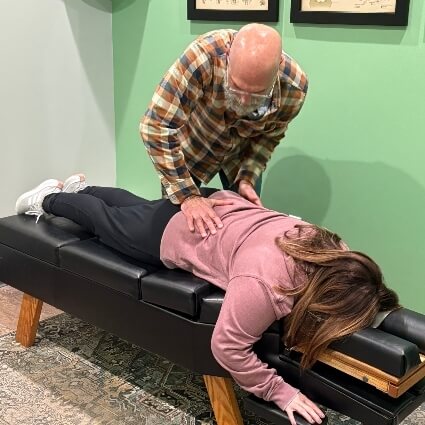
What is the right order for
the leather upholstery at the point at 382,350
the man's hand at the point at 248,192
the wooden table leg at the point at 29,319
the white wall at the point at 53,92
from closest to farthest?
the leather upholstery at the point at 382,350, the man's hand at the point at 248,192, the wooden table leg at the point at 29,319, the white wall at the point at 53,92

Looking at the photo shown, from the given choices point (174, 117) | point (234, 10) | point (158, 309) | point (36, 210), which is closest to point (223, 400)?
point (158, 309)

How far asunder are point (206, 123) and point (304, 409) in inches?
39.5

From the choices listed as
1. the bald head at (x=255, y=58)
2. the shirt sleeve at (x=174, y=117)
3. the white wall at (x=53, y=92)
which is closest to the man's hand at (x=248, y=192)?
the shirt sleeve at (x=174, y=117)

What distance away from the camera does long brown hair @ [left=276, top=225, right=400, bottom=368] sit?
1.54 metres

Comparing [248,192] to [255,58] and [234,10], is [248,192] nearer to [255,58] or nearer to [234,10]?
[255,58]

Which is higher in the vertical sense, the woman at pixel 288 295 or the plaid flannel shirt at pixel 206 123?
the plaid flannel shirt at pixel 206 123

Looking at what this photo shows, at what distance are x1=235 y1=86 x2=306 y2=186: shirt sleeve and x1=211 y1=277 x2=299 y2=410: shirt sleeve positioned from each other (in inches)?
27.6

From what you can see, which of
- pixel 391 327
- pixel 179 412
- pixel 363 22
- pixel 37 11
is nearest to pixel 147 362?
pixel 179 412

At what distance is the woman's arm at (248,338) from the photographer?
1523 mm

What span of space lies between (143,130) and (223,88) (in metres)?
0.28

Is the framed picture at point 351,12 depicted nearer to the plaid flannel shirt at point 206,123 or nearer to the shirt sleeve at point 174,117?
the plaid flannel shirt at point 206,123

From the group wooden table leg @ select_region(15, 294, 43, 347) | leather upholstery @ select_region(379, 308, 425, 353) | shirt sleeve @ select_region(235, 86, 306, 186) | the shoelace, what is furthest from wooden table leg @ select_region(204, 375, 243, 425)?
the shoelace

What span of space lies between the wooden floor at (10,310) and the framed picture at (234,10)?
1390 millimetres

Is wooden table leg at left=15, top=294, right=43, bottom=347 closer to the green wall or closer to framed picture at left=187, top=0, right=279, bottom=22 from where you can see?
the green wall
